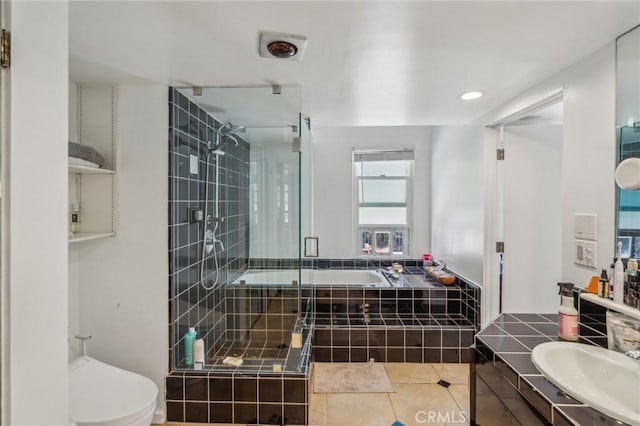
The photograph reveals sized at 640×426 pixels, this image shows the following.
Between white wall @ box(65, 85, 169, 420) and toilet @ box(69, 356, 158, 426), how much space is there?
0.21 m

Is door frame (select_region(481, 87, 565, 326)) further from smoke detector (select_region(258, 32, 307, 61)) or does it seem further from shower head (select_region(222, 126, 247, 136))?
shower head (select_region(222, 126, 247, 136))

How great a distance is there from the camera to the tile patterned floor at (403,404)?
2.08 m

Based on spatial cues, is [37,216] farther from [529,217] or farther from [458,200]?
[458,200]

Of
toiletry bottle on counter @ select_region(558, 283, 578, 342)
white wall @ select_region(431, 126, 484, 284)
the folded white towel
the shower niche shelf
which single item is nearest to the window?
white wall @ select_region(431, 126, 484, 284)

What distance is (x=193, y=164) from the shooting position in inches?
92.4

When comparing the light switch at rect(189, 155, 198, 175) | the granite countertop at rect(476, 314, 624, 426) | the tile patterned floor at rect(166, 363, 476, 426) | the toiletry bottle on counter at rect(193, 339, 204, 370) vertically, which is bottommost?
the tile patterned floor at rect(166, 363, 476, 426)

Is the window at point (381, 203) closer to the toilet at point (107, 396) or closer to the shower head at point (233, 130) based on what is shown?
the shower head at point (233, 130)

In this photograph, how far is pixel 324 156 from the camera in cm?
417

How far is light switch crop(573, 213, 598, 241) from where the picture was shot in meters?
1.56

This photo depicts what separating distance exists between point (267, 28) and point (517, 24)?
1.09m

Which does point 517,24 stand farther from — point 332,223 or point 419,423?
point 332,223

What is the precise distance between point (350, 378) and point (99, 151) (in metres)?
2.53

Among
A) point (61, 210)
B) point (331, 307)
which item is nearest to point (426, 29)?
point (61, 210)

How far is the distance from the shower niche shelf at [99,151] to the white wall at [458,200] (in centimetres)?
288
